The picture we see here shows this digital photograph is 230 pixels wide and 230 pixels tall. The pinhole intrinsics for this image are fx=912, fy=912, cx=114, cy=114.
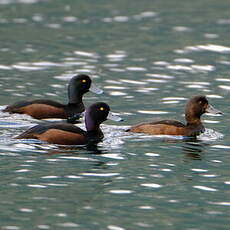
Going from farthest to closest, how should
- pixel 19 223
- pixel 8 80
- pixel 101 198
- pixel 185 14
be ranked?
1. pixel 185 14
2. pixel 8 80
3. pixel 101 198
4. pixel 19 223

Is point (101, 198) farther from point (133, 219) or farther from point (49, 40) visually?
point (49, 40)

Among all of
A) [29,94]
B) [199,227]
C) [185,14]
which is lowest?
[199,227]

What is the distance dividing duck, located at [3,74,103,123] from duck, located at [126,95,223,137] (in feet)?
7.16

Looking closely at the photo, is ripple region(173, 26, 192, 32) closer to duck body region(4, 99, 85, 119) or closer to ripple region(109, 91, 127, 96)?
ripple region(109, 91, 127, 96)

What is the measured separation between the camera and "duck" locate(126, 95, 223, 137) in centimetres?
1446

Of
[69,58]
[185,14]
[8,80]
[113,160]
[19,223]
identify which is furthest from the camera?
[185,14]

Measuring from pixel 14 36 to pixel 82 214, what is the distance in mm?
16411

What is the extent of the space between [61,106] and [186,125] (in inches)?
109

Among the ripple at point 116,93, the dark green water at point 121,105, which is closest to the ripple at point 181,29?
the dark green water at point 121,105

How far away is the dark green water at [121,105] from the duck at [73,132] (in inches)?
6.5

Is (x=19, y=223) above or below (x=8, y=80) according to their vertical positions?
below

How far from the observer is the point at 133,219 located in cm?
1007

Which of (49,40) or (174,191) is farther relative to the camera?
(49,40)

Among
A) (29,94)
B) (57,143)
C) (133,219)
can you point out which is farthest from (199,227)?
(29,94)
